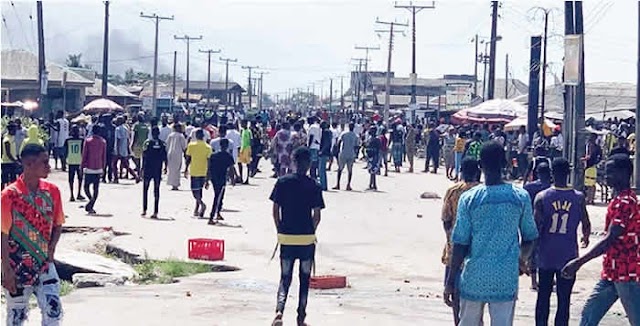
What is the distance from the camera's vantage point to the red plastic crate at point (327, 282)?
13.3 m

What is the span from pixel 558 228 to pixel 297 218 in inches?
89.8

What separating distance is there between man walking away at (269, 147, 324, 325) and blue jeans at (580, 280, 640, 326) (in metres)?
2.60

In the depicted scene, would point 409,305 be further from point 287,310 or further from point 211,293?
point 211,293

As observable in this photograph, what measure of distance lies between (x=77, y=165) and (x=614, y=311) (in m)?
12.5

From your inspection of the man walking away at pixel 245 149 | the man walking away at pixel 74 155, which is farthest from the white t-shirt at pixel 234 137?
the man walking away at pixel 74 155

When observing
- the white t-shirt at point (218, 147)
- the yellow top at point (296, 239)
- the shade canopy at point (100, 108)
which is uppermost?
the shade canopy at point (100, 108)

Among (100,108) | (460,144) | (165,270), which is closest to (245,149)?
(460,144)

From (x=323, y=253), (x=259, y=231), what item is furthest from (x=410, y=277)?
(x=259, y=231)

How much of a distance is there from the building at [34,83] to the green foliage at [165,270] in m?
37.4

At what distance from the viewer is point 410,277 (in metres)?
14.8

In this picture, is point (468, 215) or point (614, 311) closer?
point (468, 215)

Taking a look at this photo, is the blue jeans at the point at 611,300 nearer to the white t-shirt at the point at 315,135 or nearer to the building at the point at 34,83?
the white t-shirt at the point at 315,135

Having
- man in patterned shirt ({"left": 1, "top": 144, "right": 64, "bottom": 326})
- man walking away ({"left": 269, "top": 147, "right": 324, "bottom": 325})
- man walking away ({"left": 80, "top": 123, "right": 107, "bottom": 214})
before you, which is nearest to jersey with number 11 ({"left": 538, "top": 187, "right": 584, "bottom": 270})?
man walking away ({"left": 269, "top": 147, "right": 324, "bottom": 325})

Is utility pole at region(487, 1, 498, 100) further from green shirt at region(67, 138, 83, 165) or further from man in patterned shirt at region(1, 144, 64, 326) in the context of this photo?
man in patterned shirt at region(1, 144, 64, 326)
